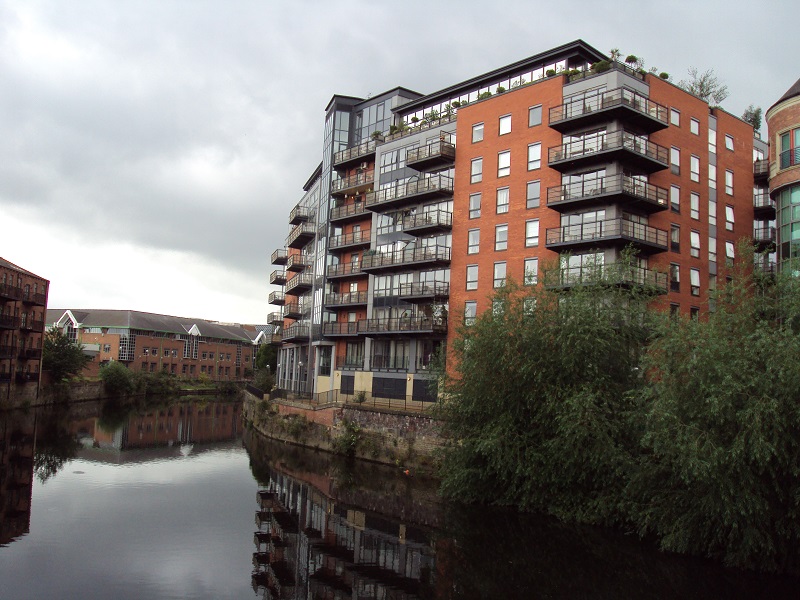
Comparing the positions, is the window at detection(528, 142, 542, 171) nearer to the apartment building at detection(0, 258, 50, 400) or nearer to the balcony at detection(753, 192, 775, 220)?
the balcony at detection(753, 192, 775, 220)

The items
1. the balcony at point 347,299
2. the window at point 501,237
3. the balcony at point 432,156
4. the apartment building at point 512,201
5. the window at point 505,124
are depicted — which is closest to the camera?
the apartment building at point 512,201

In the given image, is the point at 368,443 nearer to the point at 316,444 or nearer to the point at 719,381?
the point at 316,444

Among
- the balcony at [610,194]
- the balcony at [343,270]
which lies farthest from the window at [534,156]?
the balcony at [343,270]

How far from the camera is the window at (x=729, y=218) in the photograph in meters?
38.4

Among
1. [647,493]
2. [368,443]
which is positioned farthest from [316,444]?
[647,493]

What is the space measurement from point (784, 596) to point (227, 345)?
11107cm

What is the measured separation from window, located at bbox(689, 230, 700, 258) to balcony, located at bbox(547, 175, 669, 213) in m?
3.48

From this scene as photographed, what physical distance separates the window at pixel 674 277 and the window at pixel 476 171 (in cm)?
1156

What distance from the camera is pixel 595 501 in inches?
874

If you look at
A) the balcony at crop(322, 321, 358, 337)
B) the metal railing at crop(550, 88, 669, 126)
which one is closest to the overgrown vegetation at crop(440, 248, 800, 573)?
the metal railing at crop(550, 88, 669, 126)

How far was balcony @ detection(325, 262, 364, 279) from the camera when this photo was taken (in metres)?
47.8

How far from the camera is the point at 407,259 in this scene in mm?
42125

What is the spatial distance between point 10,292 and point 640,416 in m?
54.5

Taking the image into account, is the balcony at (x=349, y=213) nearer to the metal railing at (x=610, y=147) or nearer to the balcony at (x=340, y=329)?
the balcony at (x=340, y=329)
